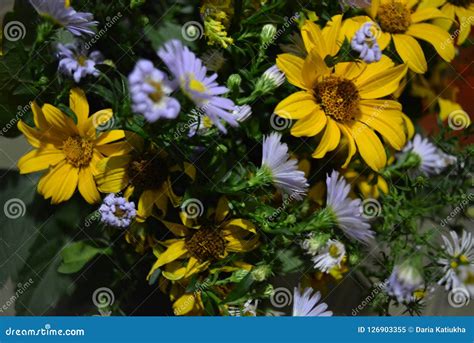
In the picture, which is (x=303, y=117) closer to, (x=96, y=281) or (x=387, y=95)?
(x=387, y=95)

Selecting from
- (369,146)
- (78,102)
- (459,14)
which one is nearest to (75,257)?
(78,102)

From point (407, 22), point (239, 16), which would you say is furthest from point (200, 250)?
point (407, 22)

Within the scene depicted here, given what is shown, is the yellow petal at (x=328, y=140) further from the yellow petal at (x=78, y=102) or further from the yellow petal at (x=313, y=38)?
the yellow petal at (x=78, y=102)

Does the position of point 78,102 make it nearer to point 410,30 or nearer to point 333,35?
point 333,35

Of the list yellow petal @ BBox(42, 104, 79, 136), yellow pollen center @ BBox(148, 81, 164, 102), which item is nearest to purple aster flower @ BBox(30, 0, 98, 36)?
yellow petal @ BBox(42, 104, 79, 136)

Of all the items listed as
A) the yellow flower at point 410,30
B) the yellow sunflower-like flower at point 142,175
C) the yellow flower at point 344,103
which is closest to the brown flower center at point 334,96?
the yellow flower at point 344,103

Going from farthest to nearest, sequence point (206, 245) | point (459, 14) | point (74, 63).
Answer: point (459, 14) < point (206, 245) < point (74, 63)
